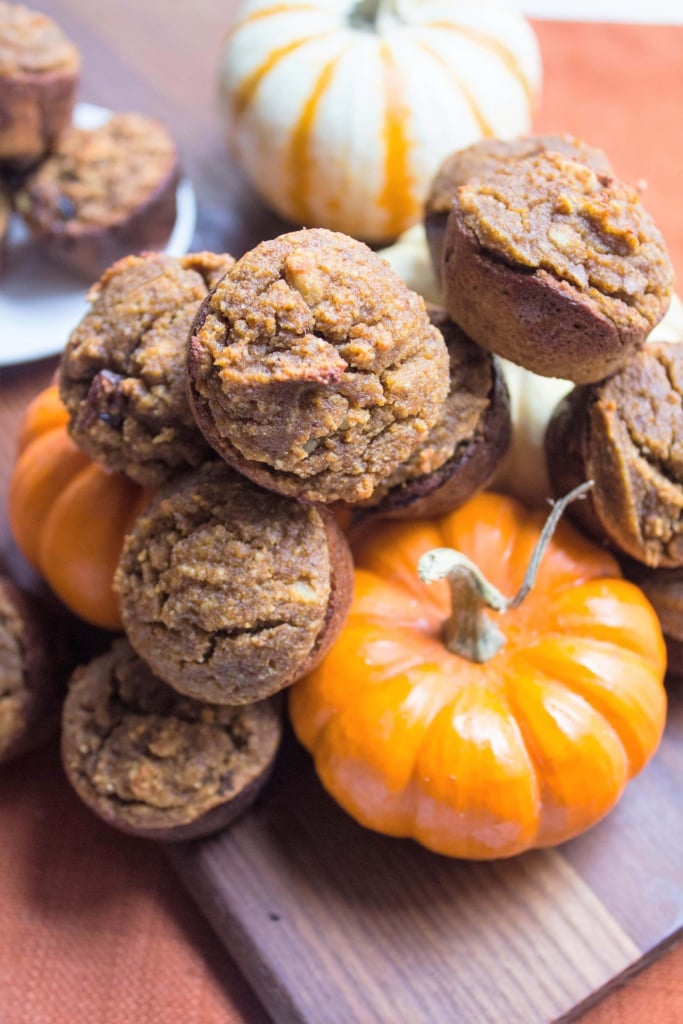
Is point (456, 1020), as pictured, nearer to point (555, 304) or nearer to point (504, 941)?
point (504, 941)

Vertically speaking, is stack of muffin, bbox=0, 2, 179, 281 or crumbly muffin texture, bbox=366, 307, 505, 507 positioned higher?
crumbly muffin texture, bbox=366, 307, 505, 507

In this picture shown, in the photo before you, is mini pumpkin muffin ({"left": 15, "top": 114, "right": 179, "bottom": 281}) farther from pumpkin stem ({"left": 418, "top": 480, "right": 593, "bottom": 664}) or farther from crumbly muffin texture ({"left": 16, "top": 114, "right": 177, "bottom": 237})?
pumpkin stem ({"left": 418, "top": 480, "right": 593, "bottom": 664})

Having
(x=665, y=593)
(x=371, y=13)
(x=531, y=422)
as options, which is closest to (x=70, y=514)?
(x=531, y=422)

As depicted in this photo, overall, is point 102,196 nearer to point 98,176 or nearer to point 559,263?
point 98,176

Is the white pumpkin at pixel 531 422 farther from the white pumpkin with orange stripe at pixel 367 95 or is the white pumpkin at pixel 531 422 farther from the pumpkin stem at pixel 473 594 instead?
the white pumpkin with orange stripe at pixel 367 95

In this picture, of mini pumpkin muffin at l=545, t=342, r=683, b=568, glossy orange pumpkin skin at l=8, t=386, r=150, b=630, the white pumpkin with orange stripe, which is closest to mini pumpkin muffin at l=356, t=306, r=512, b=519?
mini pumpkin muffin at l=545, t=342, r=683, b=568

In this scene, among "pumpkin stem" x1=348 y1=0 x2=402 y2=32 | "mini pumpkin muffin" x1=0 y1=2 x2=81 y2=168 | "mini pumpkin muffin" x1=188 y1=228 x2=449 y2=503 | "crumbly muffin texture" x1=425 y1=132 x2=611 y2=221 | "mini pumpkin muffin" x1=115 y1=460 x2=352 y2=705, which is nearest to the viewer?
"mini pumpkin muffin" x1=188 y1=228 x2=449 y2=503

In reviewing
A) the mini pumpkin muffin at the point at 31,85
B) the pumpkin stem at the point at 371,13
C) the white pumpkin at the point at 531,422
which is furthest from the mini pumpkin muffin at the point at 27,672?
the pumpkin stem at the point at 371,13

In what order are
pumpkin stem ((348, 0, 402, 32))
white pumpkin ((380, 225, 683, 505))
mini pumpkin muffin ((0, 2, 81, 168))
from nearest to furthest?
1. white pumpkin ((380, 225, 683, 505))
2. mini pumpkin muffin ((0, 2, 81, 168))
3. pumpkin stem ((348, 0, 402, 32))
